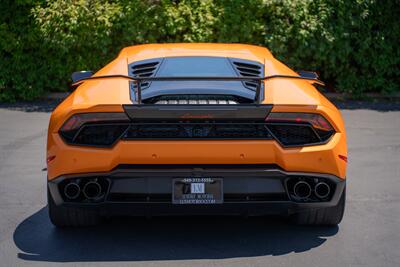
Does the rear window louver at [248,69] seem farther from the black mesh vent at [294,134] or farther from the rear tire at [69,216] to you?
the rear tire at [69,216]

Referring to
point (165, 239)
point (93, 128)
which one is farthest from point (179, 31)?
point (93, 128)

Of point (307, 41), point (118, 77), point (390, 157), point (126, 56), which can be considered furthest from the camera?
point (307, 41)

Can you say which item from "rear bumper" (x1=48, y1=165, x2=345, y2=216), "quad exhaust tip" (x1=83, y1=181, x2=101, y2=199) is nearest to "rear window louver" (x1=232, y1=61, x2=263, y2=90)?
"rear bumper" (x1=48, y1=165, x2=345, y2=216)

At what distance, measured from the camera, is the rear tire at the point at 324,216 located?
5.99 meters

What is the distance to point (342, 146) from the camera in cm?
564

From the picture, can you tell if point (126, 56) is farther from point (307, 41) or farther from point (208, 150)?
point (307, 41)

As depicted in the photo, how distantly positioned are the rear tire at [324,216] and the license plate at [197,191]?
3.01ft

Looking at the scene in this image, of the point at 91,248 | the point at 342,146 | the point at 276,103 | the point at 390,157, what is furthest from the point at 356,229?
the point at 390,157

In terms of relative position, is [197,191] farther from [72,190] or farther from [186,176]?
[72,190]

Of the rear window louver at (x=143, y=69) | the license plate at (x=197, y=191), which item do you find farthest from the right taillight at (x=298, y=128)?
the rear window louver at (x=143, y=69)

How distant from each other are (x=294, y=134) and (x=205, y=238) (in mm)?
1049

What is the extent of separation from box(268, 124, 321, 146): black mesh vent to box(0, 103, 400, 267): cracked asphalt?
77 cm

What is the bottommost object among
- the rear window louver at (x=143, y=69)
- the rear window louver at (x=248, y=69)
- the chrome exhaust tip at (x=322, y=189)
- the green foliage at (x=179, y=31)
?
the green foliage at (x=179, y=31)

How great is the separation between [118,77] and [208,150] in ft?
3.25
